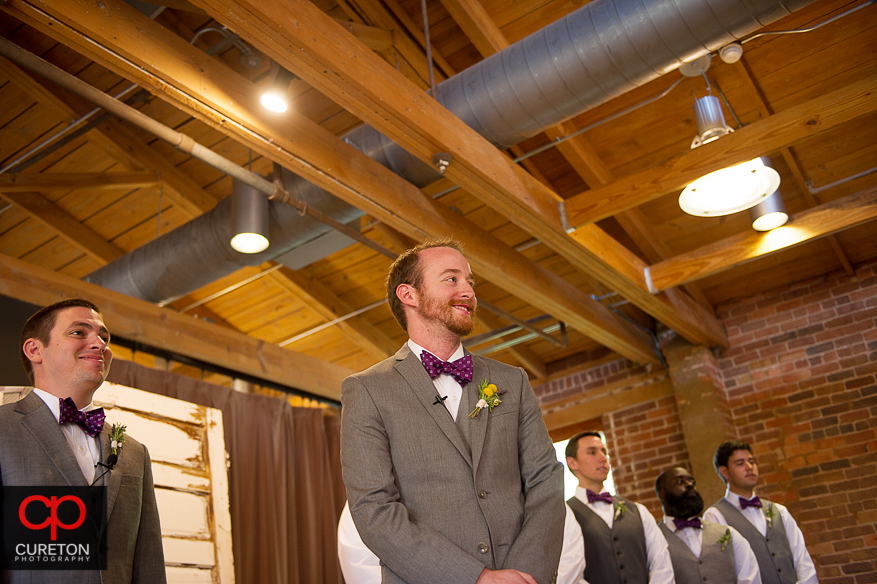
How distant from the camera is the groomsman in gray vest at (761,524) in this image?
448cm

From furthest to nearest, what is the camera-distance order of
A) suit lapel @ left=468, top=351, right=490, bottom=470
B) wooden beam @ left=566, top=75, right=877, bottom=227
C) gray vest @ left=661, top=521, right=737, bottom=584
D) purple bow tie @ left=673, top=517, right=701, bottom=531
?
purple bow tie @ left=673, top=517, right=701, bottom=531 → gray vest @ left=661, top=521, right=737, bottom=584 → wooden beam @ left=566, top=75, right=877, bottom=227 → suit lapel @ left=468, top=351, right=490, bottom=470

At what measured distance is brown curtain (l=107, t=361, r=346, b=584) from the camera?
4750mm

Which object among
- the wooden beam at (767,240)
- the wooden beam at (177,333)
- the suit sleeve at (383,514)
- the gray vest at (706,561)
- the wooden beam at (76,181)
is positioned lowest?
the gray vest at (706,561)

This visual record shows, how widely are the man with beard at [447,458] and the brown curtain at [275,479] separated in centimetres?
304

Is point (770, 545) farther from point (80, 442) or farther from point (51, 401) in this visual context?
point (51, 401)

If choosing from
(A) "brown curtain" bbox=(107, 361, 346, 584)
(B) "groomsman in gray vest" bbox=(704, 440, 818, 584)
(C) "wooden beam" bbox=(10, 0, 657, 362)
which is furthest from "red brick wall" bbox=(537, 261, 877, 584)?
(A) "brown curtain" bbox=(107, 361, 346, 584)

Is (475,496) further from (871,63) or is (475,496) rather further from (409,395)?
(871,63)

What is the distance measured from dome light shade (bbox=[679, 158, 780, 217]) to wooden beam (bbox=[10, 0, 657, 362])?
134cm

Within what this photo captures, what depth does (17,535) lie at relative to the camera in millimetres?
2020

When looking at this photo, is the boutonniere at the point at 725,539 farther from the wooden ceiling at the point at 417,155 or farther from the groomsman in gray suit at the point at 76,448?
the groomsman in gray suit at the point at 76,448

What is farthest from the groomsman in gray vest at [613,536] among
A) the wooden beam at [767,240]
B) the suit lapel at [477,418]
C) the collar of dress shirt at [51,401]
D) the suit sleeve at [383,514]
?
the collar of dress shirt at [51,401]

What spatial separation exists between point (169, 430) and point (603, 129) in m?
3.40

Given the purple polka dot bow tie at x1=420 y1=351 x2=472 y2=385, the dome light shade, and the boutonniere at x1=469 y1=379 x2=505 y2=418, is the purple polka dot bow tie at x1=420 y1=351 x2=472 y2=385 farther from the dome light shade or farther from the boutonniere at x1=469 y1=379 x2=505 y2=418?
the dome light shade

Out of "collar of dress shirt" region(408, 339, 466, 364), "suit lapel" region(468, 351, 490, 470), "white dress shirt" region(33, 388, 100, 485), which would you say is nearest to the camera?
"suit lapel" region(468, 351, 490, 470)
